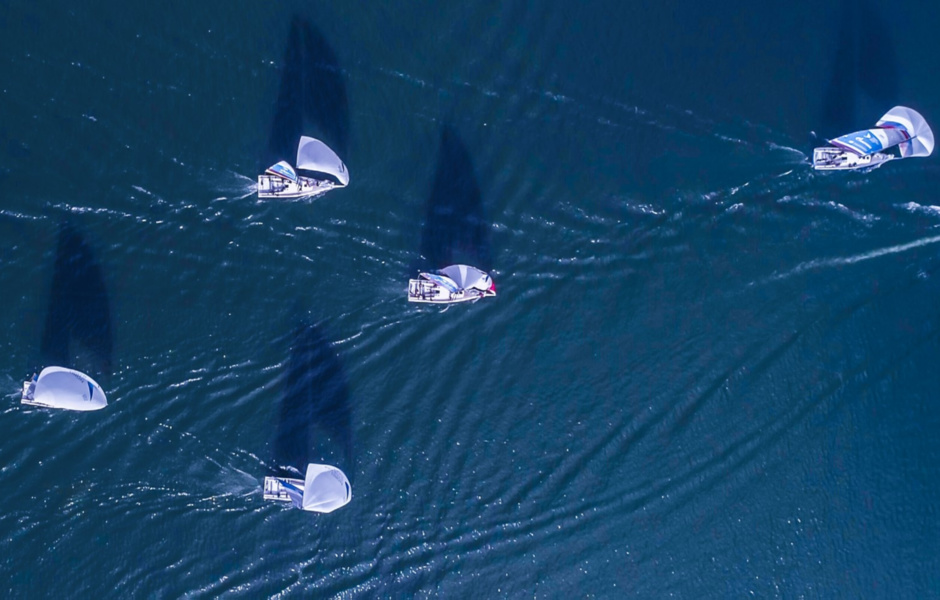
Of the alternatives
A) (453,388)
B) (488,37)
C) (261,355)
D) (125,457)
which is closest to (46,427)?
(125,457)

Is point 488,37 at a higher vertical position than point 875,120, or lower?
higher

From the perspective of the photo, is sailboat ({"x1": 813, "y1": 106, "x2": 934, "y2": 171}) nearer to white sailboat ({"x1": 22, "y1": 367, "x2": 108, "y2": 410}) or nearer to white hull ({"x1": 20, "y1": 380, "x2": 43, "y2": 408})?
white sailboat ({"x1": 22, "y1": 367, "x2": 108, "y2": 410})

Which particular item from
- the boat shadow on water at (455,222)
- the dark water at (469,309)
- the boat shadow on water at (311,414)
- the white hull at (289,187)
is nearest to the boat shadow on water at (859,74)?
the dark water at (469,309)

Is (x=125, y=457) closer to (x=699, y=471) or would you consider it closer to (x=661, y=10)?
(x=699, y=471)

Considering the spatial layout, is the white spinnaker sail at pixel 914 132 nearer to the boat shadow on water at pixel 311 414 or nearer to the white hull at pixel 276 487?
the boat shadow on water at pixel 311 414

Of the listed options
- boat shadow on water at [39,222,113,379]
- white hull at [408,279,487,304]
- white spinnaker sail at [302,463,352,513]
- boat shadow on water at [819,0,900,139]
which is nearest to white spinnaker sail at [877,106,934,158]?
boat shadow on water at [819,0,900,139]

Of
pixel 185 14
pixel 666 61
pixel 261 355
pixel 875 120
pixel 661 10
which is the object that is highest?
pixel 185 14
